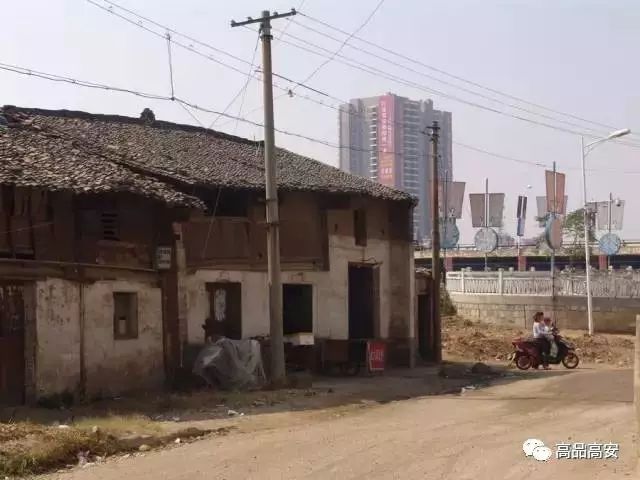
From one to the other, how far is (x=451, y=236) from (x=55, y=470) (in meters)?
33.3

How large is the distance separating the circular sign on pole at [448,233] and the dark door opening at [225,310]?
71.8 ft

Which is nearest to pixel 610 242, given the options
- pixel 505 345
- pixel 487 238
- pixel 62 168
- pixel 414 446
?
pixel 487 238

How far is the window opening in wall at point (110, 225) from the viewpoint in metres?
17.0

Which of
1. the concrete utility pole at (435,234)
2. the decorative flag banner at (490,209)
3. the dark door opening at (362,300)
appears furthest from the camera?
the decorative flag banner at (490,209)

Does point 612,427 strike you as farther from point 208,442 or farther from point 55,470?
point 55,470

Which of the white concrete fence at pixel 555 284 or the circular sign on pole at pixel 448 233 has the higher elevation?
the circular sign on pole at pixel 448 233

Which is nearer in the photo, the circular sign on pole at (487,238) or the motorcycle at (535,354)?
the motorcycle at (535,354)

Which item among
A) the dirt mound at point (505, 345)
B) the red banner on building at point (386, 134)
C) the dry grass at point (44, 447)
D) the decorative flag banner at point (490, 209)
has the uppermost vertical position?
the red banner on building at point (386, 134)

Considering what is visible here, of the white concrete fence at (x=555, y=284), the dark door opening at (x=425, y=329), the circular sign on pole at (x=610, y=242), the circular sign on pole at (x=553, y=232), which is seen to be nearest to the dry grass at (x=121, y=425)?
the dark door opening at (x=425, y=329)

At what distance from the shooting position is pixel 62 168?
52.4 ft

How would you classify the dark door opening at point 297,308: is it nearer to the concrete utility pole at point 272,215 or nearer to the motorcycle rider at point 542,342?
the concrete utility pole at point 272,215

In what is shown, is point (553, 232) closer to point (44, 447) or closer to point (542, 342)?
point (542, 342)

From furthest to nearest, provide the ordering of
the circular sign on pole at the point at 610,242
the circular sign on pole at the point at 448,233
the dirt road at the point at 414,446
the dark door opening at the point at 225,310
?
the circular sign on pole at the point at 610,242 < the circular sign on pole at the point at 448,233 < the dark door opening at the point at 225,310 < the dirt road at the point at 414,446

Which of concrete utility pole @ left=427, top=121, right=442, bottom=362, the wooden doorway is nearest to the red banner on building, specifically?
concrete utility pole @ left=427, top=121, right=442, bottom=362
